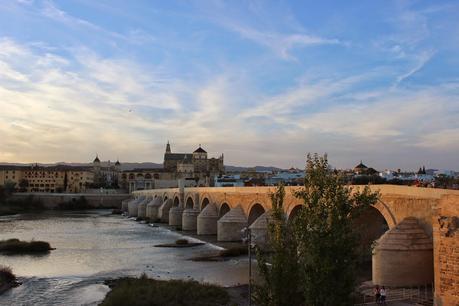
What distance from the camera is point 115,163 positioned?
514ft

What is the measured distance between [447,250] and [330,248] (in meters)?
4.87

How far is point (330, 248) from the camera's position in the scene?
28.8ft

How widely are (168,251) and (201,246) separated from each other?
115 inches

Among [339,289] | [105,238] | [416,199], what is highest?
[416,199]

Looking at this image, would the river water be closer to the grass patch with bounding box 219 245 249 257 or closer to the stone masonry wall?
the grass patch with bounding box 219 245 249 257

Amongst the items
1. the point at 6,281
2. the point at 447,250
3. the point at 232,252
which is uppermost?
the point at 447,250

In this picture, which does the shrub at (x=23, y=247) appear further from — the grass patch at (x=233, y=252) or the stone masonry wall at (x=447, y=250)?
the stone masonry wall at (x=447, y=250)

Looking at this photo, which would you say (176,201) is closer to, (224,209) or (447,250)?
(224,209)

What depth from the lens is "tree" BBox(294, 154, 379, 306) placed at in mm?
8719

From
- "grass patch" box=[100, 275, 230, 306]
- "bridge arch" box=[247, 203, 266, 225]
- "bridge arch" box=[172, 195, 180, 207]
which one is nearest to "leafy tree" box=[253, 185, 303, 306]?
"grass patch" box=[100, 275, 230, 306]

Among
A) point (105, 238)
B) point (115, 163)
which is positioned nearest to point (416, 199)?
point (105, 238)

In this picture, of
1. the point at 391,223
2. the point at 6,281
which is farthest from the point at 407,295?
the point at 6,281

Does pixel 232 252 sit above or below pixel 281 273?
below

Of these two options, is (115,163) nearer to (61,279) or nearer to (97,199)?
(97,199)
